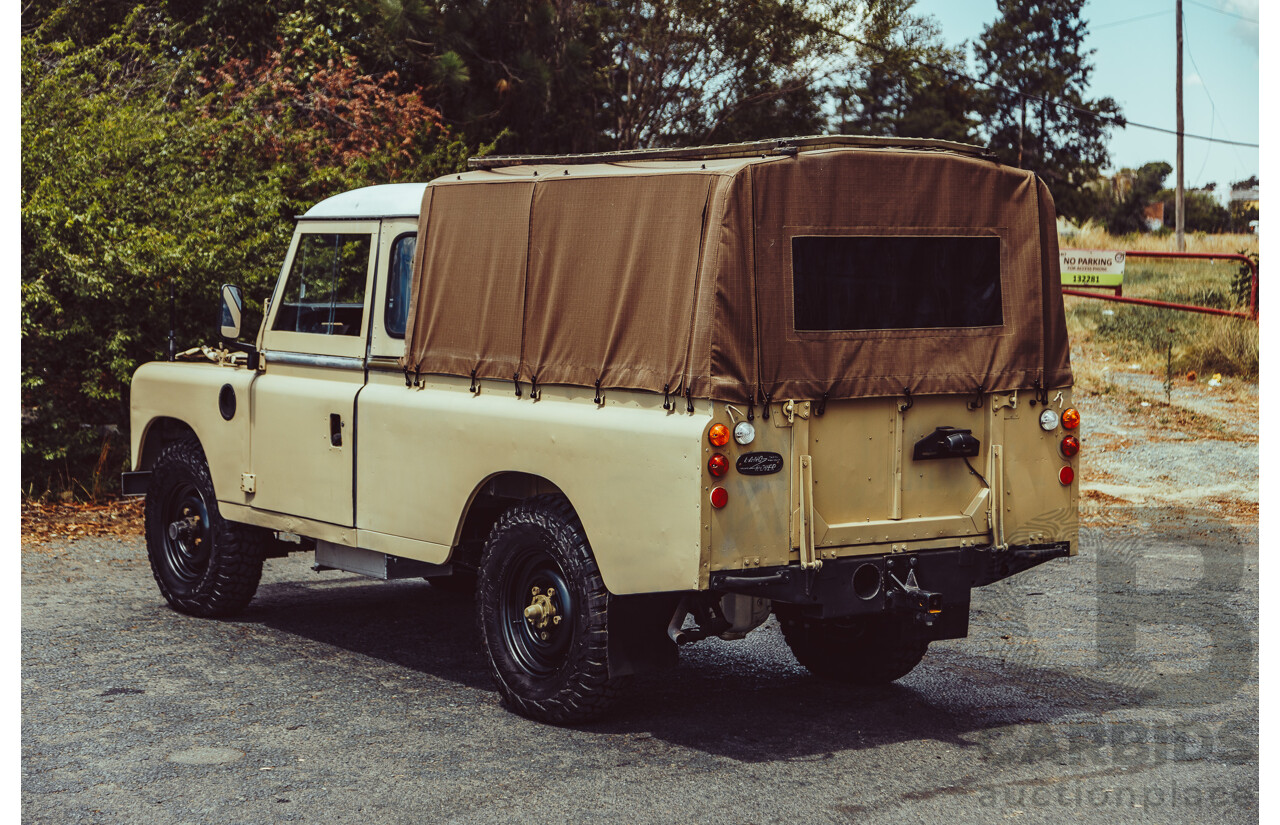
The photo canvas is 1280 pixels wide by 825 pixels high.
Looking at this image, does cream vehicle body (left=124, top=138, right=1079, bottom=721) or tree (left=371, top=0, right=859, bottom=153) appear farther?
tree (left=371, top=0, right=859, bottom=153)

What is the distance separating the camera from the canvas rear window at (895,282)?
6.13 meters

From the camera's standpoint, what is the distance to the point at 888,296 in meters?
6.36

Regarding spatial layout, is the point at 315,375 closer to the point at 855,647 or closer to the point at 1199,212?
the point at 855,647

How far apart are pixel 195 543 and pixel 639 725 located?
3.74 m

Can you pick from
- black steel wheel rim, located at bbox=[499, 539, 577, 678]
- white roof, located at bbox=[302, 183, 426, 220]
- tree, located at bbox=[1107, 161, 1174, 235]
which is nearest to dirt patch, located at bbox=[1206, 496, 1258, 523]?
black steel wheel rim, located at bbox=[499, 539, 577, 678]

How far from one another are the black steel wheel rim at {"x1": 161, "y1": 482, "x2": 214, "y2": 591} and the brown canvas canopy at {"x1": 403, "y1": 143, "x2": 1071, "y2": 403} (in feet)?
7.86

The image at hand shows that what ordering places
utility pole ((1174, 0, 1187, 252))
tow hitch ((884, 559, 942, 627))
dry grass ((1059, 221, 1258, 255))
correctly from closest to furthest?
1. tow hitch ((884, 559, 942, 627))
2. dry grass ((1059, 221, 1258, 255))
3. utility pole ((1174, 0, 1187, 252))

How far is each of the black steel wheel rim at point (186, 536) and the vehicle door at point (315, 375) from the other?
0.79 metres

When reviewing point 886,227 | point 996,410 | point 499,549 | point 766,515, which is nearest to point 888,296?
point 886,227

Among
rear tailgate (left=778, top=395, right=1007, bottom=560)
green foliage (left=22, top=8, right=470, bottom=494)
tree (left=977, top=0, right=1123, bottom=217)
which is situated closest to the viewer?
rear tailgate (left=778, top=395, right=1007, bottom=560)

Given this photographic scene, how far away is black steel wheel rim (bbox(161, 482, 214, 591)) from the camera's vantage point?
8781 mm

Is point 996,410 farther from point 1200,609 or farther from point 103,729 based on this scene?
point 103,729

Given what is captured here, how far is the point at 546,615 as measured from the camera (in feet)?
21.2

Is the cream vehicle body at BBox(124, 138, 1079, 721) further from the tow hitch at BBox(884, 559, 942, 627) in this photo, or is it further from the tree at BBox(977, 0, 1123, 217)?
the tree at BBox(977, 0, 1123, 217)
